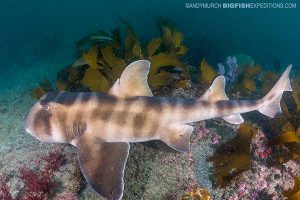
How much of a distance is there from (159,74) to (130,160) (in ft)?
7.63

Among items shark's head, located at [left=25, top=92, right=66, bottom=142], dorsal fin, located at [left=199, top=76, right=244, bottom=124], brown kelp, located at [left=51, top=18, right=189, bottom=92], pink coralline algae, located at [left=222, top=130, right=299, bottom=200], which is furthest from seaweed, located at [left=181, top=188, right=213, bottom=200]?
brown kelp, located at [left=51, top=18, right=189, bottom=92]

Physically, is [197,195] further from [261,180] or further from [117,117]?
[117,117]

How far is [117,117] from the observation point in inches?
165

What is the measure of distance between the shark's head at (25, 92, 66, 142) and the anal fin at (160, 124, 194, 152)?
1.50 m

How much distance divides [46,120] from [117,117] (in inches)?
38.3

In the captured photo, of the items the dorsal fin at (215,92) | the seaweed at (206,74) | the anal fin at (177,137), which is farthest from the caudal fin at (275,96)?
the seaweed at (206,74)

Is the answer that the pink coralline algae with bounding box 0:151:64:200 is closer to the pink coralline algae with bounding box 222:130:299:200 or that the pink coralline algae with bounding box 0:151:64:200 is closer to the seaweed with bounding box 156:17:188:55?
the pink coralline algae with bounding box 222:130:299:200

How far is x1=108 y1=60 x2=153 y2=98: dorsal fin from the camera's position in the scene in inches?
170

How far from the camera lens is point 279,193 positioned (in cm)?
472

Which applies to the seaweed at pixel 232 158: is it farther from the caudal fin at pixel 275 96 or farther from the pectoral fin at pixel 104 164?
the pectoral fin at pixel 104 164

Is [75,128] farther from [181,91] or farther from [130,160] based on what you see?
[181,91]

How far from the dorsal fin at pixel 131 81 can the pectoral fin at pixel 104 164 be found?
749mm

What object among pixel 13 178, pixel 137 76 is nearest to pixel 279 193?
pixel 137 76

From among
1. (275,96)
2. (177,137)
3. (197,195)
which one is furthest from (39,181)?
(275,96)
